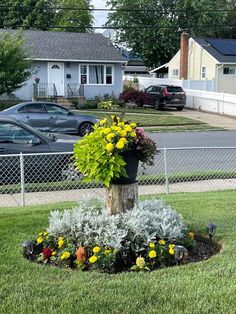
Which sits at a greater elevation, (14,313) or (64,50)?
(64,50)

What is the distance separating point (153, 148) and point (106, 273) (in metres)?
1.42

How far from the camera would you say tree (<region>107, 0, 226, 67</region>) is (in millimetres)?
53188

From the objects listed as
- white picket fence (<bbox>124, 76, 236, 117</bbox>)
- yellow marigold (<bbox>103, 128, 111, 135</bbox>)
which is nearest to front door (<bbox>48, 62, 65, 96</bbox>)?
white picket fence (<bbox>124, 76, 236, 117</bbox>)

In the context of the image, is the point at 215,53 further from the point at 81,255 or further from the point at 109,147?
the point at 81,255

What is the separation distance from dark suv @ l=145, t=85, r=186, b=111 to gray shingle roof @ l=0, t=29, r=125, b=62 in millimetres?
3725

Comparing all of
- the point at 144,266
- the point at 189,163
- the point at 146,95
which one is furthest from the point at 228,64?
the point at 144,266

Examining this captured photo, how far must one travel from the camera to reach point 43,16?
180 feet

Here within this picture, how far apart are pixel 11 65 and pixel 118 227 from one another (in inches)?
891

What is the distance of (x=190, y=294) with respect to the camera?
154 inches

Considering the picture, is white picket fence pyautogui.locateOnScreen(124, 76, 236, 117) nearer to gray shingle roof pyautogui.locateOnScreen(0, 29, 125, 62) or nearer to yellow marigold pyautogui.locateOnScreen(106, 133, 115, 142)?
gray shingle roof pyautogui.locateOnScreen(0, 29, 125, 62)

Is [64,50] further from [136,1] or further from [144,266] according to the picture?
[144,266]

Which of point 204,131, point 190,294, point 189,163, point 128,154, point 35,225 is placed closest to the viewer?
point 190,294

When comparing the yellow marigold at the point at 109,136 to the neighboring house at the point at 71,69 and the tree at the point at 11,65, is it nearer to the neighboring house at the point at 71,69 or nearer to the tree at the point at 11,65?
the tree at the point at 11,65

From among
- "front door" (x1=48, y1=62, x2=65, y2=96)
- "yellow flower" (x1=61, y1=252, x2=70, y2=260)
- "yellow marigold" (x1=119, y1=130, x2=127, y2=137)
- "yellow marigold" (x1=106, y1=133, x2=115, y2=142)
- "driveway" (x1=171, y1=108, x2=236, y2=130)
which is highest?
"front door" (x1=48, y1=62, x2=65, y2=96)
